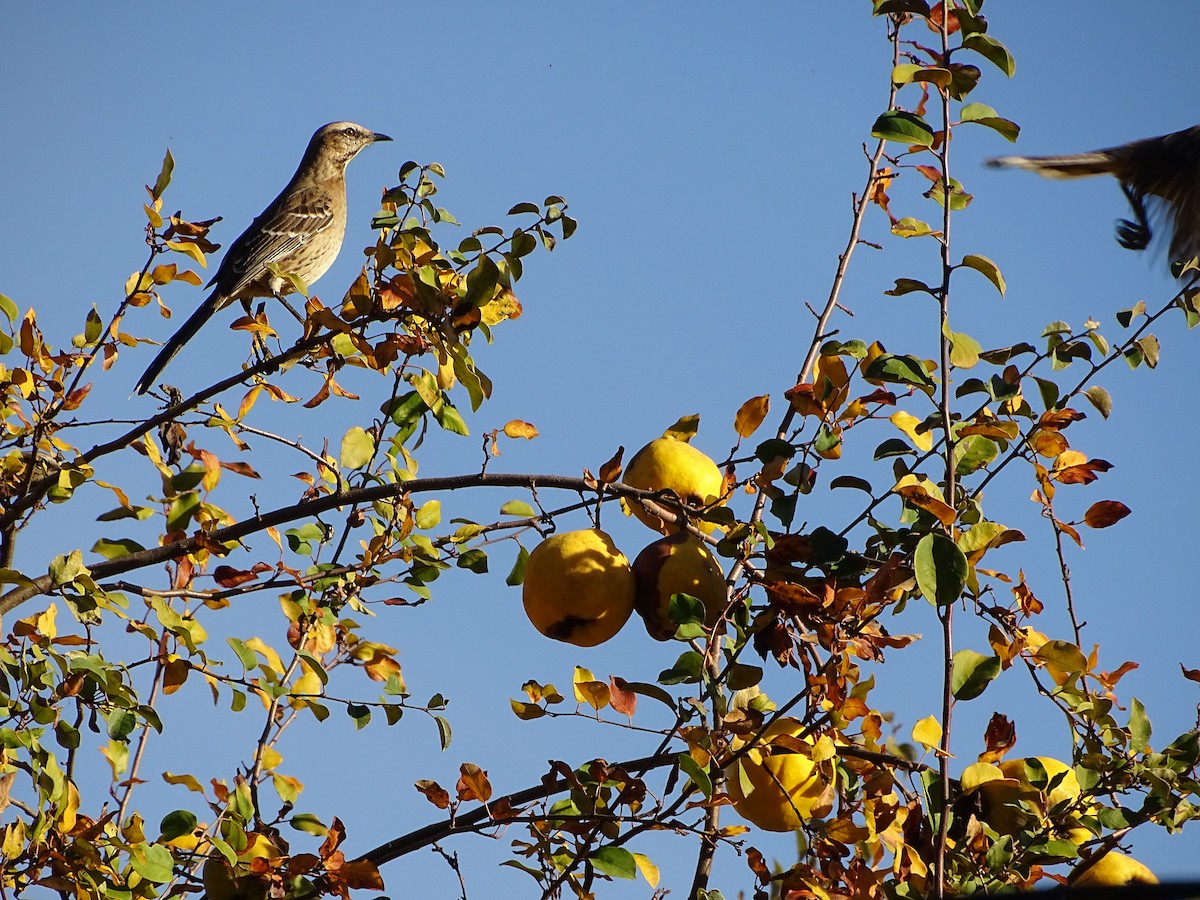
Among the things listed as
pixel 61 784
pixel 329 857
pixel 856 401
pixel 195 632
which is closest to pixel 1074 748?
pixel 856 401

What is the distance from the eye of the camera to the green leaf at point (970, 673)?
6.93 feet

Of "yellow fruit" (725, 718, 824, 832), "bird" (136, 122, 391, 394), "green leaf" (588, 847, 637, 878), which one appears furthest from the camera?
"bird" (136, 122, 391, 394)

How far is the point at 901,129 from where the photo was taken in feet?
7.43

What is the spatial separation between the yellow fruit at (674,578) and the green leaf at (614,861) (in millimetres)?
437

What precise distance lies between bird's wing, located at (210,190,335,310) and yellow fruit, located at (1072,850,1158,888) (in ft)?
17.2

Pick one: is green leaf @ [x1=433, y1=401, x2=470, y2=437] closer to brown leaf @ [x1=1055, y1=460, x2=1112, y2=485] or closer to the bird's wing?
brown leaf @ [x1=1055, y1=460, x2=1112, y2=485]

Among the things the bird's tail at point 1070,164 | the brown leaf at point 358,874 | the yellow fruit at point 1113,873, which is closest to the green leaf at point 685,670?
the brown leaf at point 358,874

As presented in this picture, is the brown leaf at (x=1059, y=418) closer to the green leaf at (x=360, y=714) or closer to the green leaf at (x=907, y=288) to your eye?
the green leaf at (x=907, y=288)

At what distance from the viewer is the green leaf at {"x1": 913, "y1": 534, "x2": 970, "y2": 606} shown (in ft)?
6.06

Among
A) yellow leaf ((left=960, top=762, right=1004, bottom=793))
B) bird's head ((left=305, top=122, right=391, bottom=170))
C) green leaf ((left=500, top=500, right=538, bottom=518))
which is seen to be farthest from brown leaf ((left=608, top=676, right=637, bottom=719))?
bird's head ((left=305, top=122, right=391, bottom=170))

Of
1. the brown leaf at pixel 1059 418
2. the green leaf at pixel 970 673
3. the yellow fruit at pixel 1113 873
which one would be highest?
the brown leaf at pixel 1059 418

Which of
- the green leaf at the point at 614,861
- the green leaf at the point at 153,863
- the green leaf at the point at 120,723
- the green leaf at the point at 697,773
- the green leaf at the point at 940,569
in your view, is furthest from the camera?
the green leaf at the point at 120,723

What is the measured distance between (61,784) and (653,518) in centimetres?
145

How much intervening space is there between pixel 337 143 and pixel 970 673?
714 centimetres
